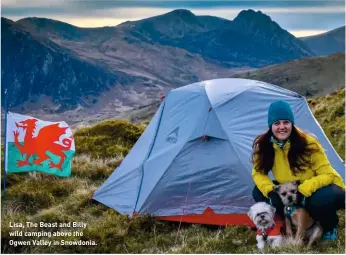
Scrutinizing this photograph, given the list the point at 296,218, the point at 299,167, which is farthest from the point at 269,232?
the point at 299,167

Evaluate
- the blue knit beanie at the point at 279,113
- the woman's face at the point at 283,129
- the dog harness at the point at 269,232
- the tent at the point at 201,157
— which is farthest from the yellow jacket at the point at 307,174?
the tent at the point at 201,157

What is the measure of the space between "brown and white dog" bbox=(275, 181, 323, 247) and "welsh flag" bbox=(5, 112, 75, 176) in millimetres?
5144

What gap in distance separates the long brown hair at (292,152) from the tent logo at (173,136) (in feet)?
8.52

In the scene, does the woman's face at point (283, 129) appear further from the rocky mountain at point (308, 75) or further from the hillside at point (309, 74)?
the hillside at point (309, 74)

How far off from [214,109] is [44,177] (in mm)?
3978

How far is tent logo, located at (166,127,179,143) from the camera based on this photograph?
8.77 metres

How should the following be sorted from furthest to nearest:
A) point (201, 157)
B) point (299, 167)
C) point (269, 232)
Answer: point (201, 157) → point (269, 232) → point (299, 167)

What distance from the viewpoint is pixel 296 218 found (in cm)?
611

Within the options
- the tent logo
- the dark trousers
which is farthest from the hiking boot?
the tent logo

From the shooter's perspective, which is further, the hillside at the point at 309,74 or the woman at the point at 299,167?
the hillside at the point at 309,74

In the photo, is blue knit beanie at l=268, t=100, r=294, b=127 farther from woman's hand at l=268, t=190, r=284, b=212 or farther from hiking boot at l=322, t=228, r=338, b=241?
hiking boot at l=322, t=228, r=338, b=241

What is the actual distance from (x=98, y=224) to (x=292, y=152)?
323 centimetres

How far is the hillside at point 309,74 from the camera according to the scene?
13379 cm

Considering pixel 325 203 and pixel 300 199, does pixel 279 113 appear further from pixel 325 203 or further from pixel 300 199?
pixel 325 203
